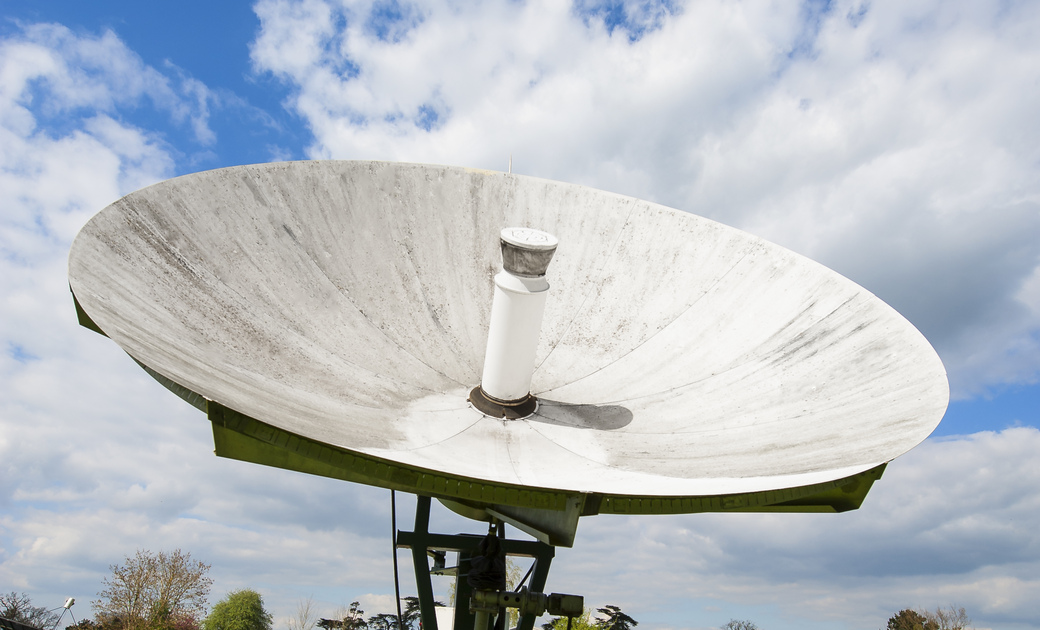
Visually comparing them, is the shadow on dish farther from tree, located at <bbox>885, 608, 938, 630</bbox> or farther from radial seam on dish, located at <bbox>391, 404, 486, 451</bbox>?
tree, located at <bbox>885, 608, 938, 630</bbox>

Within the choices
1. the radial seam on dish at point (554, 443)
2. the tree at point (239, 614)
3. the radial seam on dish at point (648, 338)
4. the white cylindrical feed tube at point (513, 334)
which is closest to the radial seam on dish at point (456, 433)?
the white cylindrical feed tube at point (513, 334)

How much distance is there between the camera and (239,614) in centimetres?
5178

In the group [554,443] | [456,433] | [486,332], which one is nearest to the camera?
[456,433]

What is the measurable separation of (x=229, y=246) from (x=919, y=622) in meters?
55.7

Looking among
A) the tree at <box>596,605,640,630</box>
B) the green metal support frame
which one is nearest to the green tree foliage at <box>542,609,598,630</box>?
the tree at <box>596,605,640,630</box>

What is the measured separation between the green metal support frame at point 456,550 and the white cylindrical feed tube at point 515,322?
2.34m

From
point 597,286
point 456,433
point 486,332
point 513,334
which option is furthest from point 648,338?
point 456,433

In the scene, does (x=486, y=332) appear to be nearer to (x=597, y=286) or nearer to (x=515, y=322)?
(x=597, y=286)

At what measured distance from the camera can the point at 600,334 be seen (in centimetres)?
1434

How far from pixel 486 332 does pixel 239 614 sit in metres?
45.7

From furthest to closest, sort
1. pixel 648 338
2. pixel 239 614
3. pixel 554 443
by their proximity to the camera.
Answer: pixel 239 614
pixel 648 338
pixel 554 443

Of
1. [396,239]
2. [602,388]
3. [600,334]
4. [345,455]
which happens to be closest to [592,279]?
[600,334]

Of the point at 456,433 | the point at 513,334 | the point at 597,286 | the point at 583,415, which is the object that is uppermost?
the point at 597,286

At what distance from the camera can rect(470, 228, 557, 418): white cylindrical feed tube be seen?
11195 mm
